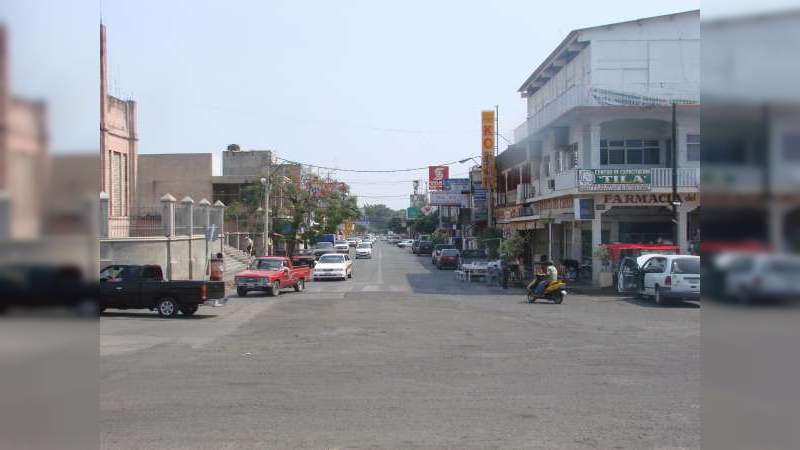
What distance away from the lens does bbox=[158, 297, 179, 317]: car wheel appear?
64.6 ft

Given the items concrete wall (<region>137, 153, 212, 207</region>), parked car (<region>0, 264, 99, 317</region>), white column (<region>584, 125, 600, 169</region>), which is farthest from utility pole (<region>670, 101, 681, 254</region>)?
concrete wall (<region>137, 153, 212, 207</region>)

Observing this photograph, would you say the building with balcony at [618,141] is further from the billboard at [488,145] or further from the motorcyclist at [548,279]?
the billboard at [488,145]

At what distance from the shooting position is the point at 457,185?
7719 cm

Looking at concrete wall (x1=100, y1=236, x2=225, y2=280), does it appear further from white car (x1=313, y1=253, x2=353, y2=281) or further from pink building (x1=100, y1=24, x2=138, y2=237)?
pink building (x1=100, y1=24, x2=138, y2=237)

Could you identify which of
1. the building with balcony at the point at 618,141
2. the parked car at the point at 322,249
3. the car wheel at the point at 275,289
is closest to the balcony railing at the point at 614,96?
the building with balcony at the point at 618,141

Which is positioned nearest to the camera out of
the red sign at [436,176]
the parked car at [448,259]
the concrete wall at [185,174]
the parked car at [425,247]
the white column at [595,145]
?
the white column at [595,145]

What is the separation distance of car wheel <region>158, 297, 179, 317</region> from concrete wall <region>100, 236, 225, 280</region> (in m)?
1.55

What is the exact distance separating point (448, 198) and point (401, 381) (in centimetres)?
6668

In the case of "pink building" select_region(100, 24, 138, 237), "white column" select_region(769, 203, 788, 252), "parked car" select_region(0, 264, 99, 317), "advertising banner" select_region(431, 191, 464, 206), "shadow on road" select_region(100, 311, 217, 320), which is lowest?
"shadow on road" select_region(100, 311, 217, 320)

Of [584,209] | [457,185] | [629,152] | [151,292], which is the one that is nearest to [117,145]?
[151,292]

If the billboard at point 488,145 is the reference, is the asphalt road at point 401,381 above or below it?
below

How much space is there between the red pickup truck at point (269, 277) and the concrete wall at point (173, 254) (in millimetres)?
1569

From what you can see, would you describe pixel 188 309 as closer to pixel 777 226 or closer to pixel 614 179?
pixel 614 179

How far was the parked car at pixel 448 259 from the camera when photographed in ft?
166
